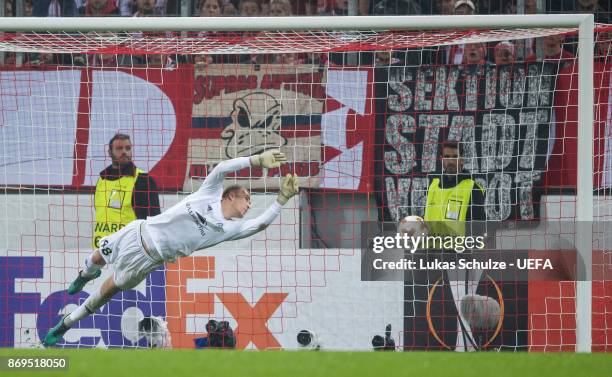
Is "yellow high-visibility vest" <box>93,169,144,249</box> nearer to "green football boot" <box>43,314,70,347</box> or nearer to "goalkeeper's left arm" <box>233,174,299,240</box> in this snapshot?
"green football boot" <box>43,314,70,347</box>

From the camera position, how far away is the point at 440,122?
8570 mm

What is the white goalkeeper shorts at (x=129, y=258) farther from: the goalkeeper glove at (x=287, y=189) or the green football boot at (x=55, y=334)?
the goalkeeper glove at (x=287, y=189)

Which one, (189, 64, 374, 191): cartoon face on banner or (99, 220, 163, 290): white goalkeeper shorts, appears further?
(189, 64, 374, 191): cartoon face on banner

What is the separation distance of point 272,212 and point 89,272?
1.65 meters

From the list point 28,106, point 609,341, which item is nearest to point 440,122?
point 609,341

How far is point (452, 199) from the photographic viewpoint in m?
8.47

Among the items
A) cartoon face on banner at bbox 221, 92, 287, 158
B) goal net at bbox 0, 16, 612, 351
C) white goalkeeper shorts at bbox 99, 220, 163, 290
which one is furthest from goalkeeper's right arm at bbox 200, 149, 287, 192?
cartoon face on banner at bbox 221, 92, 287, 158

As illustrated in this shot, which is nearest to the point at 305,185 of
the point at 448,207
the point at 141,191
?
the point at 448,207

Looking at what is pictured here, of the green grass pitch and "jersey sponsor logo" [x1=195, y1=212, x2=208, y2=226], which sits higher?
"jersey sponsor logo" [x1=195, y1=212, x2=208, y2=226]

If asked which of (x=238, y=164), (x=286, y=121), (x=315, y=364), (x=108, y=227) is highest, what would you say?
(x=286, y=121)

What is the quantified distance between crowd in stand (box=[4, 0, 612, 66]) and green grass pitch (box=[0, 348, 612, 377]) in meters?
2.64

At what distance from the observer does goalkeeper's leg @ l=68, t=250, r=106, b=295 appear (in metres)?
8.13

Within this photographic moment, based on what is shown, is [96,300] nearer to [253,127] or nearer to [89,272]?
[89,272]

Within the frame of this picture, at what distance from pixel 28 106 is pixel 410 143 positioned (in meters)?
3.25
